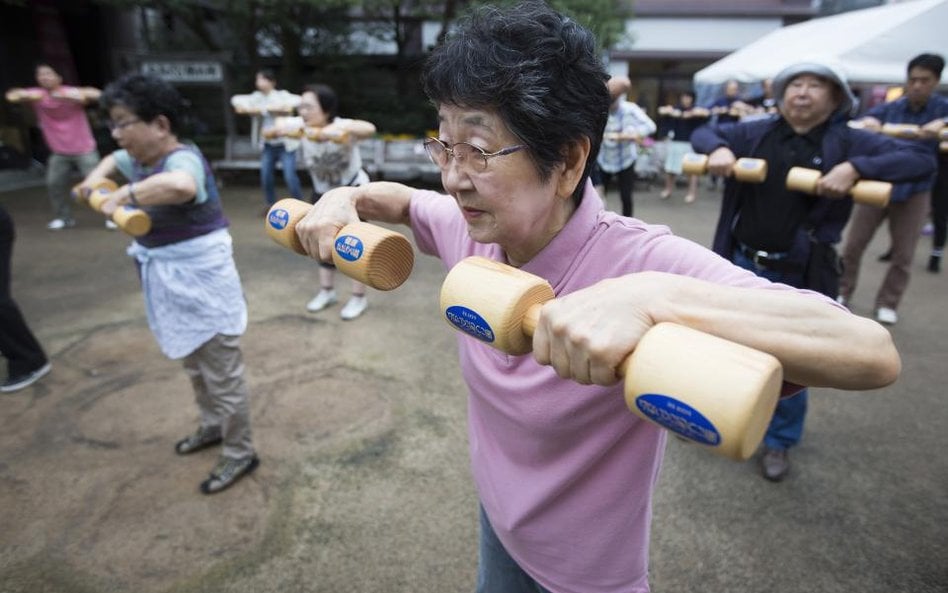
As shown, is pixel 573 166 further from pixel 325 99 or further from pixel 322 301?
pixel 322 301

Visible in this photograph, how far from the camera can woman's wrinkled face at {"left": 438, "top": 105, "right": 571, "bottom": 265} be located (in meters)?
1.05

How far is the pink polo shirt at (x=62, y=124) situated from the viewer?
697 cm

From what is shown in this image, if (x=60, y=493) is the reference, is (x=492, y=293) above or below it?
above

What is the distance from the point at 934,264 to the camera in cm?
634

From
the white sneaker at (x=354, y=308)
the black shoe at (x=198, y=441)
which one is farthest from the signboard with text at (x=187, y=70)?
the black shoe at (x=198, y=441)

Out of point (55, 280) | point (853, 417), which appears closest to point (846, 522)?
point (853, 417)

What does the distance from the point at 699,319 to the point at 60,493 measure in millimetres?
3259

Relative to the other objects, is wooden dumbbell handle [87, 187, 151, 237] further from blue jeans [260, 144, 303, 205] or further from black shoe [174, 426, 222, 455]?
blue jeans [260, 144, 303, 205]

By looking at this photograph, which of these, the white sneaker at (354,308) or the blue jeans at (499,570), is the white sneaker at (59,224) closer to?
the white sneaker at (354,308)

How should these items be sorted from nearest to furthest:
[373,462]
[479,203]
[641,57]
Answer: [479,203]
[373,462]
[641,57]

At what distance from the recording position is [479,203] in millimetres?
1107

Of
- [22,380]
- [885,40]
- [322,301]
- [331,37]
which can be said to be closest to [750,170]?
[322,301]

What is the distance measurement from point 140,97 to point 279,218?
1485 millimetres

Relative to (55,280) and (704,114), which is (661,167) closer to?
(704,114)
